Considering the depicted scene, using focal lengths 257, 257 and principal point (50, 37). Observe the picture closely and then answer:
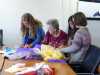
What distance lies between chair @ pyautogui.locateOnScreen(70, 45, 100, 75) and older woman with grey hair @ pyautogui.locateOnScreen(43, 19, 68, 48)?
2.57 ft

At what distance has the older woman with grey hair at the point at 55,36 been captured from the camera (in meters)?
4.15

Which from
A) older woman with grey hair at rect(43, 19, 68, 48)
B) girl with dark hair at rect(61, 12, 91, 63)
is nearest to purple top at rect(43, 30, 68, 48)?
older woman with grey hair at rect(43, 19, 68, 48)

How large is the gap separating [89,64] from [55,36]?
1.16m

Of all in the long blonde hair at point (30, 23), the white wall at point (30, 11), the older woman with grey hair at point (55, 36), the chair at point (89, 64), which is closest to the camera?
the chair at point (89, 64)

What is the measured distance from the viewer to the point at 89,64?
3.24 meters

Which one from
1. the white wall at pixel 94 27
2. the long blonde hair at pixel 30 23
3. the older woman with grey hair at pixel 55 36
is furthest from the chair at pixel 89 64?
the white wall at pixel 94 27

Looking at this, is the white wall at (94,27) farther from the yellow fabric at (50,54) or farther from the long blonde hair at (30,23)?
the yellow fabric at (50,54)

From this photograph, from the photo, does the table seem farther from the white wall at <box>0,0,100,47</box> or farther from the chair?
the white wall at <box>0,0,100,47</box>

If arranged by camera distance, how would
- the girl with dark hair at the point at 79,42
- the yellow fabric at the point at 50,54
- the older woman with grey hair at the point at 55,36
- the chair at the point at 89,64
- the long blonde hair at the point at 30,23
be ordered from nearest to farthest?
the chair at the point at 89,64
the yellow fabric at the point at 50,54
the girl with dark hair at the point at 79,42
the older woman with grey hair at the point at 55,36
the long blonde hair at the point at 30,23

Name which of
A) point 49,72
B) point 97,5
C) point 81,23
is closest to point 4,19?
point 97,5

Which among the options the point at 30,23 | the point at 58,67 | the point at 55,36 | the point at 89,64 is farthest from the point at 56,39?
the point at 58,67

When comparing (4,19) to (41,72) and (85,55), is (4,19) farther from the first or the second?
(41,72)

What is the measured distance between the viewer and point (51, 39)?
14.1 ft

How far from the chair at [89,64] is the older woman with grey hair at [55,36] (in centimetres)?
78
